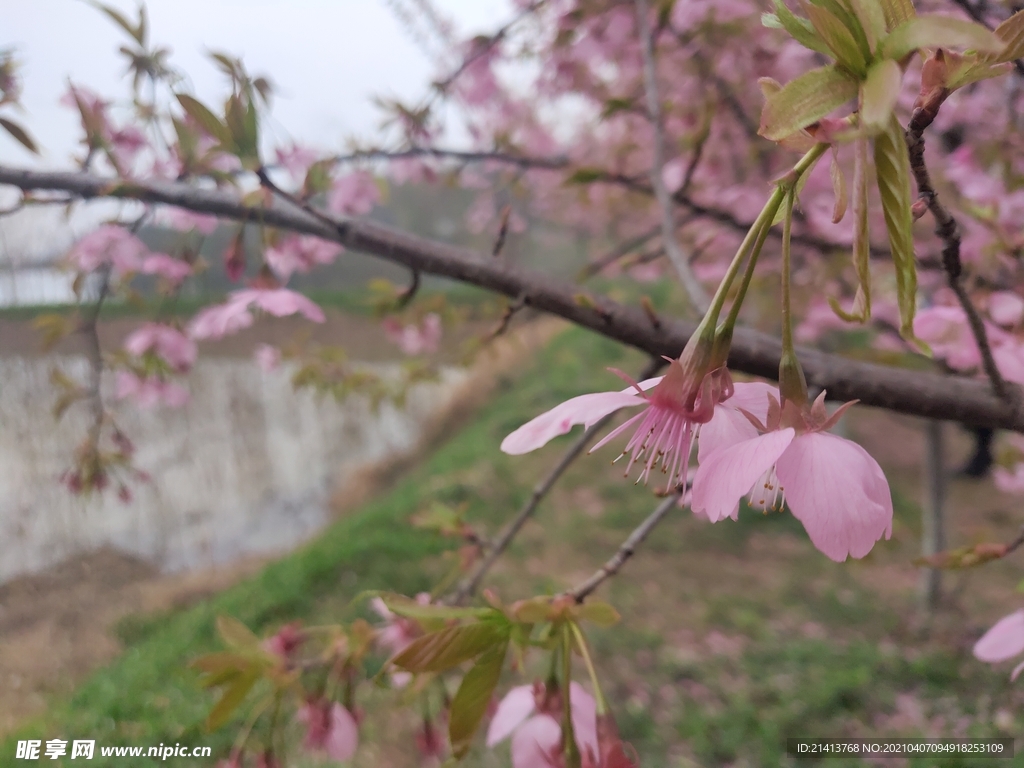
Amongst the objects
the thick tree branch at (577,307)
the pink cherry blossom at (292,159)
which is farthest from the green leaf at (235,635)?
the pink cherry blossom at (292,159)

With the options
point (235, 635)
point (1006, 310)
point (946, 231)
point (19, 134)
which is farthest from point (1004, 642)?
point (19, 134)

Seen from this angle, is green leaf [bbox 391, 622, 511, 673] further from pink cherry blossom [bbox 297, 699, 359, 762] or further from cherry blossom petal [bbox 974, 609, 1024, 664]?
cherry blossom petal [bbox 974, 609, 1024, 664]

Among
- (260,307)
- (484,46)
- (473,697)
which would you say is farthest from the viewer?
(484,46)

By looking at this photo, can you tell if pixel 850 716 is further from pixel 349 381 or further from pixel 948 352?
pixel 349 381

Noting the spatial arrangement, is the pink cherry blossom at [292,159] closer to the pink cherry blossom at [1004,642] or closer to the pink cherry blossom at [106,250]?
the pink cherry blossom at [106,250]

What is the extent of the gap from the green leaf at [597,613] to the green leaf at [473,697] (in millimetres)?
42

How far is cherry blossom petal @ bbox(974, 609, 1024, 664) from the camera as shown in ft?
1.25

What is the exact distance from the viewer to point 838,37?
0.16 m

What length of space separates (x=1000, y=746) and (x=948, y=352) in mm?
1110

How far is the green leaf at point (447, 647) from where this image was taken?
219 millimetres

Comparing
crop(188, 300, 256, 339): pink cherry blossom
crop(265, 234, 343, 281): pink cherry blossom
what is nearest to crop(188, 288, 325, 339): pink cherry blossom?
crop(188, 300, 256, 339): pink cherry blossom

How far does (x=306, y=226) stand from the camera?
0.45 m

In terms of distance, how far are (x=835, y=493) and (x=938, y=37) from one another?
0.43ft

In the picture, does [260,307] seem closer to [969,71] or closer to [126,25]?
[126,25]
